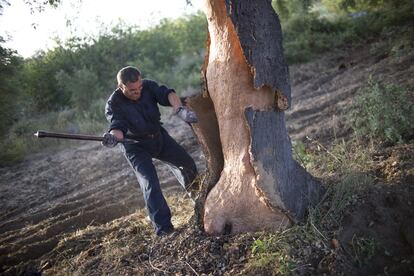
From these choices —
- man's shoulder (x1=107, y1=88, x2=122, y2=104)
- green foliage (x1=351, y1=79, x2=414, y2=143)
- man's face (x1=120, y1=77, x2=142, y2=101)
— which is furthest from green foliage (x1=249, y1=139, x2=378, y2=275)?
man's shoulder (x1=107, y1=88, x2=122, y2=104)

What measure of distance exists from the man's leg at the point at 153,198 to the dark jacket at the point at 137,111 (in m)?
0.31

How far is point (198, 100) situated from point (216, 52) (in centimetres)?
47

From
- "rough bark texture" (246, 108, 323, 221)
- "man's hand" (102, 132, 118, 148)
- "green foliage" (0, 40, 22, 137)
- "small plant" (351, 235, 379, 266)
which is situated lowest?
"small plant" (351, 235, 379, 266)

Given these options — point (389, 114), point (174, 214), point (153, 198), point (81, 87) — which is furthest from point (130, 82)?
point (81, 87)

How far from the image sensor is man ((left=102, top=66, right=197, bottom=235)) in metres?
3.53

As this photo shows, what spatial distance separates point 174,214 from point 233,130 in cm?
161

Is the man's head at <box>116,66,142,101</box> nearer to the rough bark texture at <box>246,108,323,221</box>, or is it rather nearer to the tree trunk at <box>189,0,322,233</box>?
the tree trunk at <box>189,0,322,233</box>

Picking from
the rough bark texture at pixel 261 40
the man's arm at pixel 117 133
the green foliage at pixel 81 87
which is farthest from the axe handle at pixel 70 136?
the green foliage at pixel 81 87

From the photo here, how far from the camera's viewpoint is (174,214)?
4.24 m

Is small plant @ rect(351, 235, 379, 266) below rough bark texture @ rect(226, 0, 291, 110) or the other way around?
below

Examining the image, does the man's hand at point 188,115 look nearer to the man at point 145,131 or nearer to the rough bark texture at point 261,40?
the man at point 145,131

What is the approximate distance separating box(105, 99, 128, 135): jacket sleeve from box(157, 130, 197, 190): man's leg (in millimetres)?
510

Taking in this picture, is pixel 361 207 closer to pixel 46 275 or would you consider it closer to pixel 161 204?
pixel 161 204

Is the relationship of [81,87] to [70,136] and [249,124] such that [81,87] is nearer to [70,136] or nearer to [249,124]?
[70,136]
